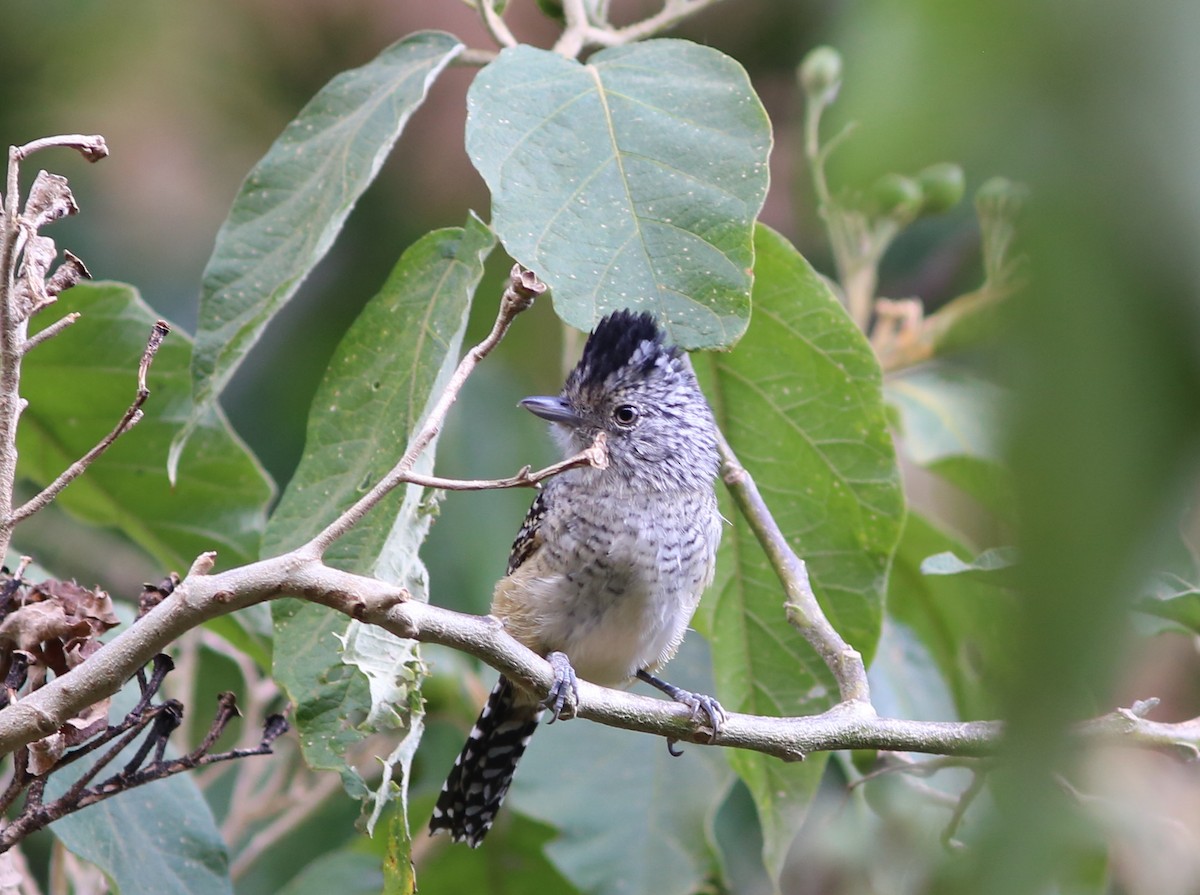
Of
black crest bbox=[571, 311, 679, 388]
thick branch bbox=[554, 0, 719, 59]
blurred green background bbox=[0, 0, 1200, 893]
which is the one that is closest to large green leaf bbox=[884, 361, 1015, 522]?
black crest bbox=[571, 311, 679, 388]

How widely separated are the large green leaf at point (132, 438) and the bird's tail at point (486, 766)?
2.24 ft

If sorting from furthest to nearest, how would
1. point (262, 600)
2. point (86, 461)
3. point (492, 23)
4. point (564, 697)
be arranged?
point (492, 23)
point (564, 697)
point (86, 461)
point (262, 600)

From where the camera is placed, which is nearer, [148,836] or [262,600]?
[262,600]

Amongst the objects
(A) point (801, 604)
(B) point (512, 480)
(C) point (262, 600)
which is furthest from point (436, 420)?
(A) point (801, 604)

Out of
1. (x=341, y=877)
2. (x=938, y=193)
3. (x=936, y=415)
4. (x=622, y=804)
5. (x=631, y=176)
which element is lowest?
(x=341, y=877)

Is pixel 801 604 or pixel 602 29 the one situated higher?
A: pixel 602 29

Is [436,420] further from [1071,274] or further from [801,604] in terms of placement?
[1071,274]

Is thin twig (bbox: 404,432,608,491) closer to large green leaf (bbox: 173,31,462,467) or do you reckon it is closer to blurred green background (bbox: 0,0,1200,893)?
large green leaf (bbox: 173,31,462,467)

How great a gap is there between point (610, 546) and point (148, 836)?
123 cm

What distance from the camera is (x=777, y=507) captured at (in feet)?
9.49

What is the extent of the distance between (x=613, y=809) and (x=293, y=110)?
4.23 metres

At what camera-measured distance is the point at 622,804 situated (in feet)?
10.7

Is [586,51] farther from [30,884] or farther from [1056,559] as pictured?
[1056,559]

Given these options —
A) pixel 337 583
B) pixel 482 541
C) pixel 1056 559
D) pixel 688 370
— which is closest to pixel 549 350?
pixel 482 541
